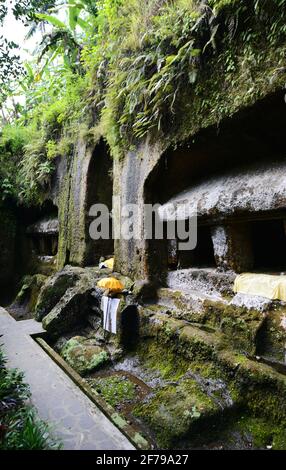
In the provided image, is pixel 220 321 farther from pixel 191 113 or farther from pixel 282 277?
pixel 191 113

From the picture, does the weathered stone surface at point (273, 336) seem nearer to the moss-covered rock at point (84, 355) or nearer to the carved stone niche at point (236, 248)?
the carved stone niche at point (236, 248)

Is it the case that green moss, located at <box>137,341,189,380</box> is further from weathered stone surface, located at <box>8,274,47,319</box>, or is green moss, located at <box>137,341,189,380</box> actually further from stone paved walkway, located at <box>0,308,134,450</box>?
weathered stone surface, located at <box>8,274,47,319</box>

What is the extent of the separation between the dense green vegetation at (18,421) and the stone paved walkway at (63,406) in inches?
5.8

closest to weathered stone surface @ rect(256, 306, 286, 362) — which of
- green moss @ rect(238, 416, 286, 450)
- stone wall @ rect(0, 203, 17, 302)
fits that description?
green moss @ rect(238, 416, 286, 450)

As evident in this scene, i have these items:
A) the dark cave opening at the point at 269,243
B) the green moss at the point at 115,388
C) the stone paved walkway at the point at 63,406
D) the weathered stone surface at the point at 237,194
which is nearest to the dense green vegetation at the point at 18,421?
the stone paved walkway at the point at 63,406

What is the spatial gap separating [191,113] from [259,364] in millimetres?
3189

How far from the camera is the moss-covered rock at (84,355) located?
4.58 m

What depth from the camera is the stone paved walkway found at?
8.96ft

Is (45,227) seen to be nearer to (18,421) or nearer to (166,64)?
(166,64)

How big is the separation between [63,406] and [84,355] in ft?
4.87

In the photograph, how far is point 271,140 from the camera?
3.97 meters

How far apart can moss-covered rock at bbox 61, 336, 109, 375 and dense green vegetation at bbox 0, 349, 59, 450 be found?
1059 millimetres
